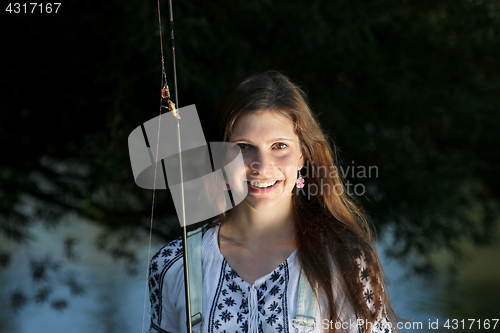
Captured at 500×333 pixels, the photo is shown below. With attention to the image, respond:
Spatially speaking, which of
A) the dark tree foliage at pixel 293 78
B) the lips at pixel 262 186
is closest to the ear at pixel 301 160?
the lips at pixel 262 186

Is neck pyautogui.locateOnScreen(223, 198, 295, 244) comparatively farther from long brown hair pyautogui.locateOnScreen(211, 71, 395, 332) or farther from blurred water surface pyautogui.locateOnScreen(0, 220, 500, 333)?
blurred water surface pyautogui.locateOnScreen(0, 220, 500, 333)

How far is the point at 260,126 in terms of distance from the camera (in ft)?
4.31

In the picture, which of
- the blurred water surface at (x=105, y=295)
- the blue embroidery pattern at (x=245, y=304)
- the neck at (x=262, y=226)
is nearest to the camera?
the blue embroidery pattern at (x=245, y=304)

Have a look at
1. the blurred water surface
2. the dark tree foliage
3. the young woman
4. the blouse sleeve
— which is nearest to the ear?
the young woman

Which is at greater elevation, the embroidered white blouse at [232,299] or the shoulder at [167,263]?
the shoulder at [167,263]

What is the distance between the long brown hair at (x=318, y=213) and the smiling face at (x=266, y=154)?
27 mm

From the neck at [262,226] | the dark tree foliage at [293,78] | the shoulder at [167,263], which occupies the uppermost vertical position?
the dark tree foliage at [293,78]

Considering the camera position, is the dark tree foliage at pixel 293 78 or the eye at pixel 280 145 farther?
the dark tree foliage at pixel 293 78

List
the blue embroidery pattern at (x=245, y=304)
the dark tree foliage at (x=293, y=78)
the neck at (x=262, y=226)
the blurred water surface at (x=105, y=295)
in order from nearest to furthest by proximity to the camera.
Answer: the blue embroidery pattern at (x=245, y=304) → the neck at (x=262, y=226) → the dark tree foliage at (x=293, y=78) → the blurred water surface at (x=105, y=295)

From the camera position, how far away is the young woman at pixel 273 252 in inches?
49.9

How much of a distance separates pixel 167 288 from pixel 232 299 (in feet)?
0.58

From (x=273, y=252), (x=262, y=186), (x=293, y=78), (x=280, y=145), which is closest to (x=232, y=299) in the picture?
(x=273, y=252)

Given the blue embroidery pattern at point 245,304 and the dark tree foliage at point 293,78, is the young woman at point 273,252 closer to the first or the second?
the blue embroidery pattern at point 245,304

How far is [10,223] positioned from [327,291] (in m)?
1.91
